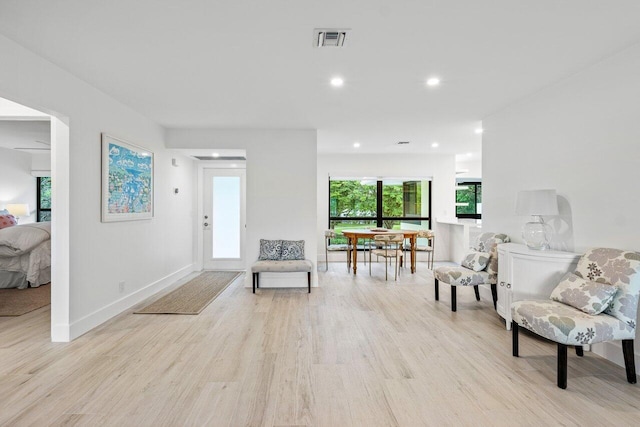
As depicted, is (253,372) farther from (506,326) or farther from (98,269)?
(506,326)

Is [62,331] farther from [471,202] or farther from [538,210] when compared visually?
→ [471,202]

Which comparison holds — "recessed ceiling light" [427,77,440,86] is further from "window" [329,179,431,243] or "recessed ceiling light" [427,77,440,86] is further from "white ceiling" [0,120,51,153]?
"white ceiling" [0,120,51,153]

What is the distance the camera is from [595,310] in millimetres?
2383

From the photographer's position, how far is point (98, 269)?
3523mm

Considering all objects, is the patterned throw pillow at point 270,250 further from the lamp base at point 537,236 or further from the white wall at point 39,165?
the white wall at point 39,165

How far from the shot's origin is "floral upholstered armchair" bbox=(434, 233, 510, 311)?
3865mm

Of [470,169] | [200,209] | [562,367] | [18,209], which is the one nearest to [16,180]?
[18,209]

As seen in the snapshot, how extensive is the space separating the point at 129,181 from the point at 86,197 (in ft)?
2.52

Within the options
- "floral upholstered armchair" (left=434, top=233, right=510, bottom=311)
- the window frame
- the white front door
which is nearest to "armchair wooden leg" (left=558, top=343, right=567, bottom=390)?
"floral upholstered armchair" (left=434, top=233, right=510, bottom=311)

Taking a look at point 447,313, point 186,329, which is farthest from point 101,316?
point 447,313

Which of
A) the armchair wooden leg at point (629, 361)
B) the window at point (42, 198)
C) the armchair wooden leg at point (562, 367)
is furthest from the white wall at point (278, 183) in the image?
the window at point (42, 198)

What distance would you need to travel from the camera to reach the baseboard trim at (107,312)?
307cm

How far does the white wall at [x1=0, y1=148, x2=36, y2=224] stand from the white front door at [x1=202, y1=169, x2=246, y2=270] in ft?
15.0

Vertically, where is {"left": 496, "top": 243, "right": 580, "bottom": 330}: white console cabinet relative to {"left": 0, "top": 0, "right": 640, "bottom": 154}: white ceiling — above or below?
below
